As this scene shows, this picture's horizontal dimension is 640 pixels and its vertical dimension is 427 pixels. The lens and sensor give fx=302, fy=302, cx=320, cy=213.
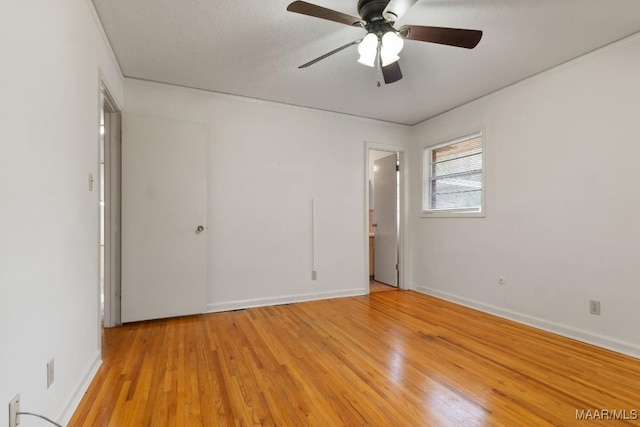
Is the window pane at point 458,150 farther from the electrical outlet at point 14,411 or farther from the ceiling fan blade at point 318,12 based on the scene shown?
the electrical outlet at point 14,411

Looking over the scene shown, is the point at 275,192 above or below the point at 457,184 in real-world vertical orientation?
below

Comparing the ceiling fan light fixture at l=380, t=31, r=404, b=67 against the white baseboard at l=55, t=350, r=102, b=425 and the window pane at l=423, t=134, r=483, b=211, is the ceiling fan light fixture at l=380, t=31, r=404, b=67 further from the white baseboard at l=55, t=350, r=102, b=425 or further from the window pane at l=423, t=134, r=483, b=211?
the white baseboard at l=55, t=350, r=102, b=425

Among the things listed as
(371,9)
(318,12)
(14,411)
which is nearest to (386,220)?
(371,9)

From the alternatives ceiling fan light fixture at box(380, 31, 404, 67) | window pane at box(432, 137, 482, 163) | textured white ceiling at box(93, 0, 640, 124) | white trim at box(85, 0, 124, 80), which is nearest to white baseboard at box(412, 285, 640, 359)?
window pane at box(432, 137, 482, 163)

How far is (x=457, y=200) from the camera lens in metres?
3.97

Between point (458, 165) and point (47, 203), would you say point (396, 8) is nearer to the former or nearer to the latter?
point (47, 203)

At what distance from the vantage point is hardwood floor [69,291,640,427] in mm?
1636

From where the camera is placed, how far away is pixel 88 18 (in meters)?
1.99

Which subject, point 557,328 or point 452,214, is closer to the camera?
point 557,328

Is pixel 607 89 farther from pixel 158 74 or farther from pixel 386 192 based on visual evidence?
pixel 158 74

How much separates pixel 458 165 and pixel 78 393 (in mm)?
4269

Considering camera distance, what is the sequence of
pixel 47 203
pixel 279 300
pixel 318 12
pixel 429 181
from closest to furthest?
pixel 47 203, pixel 318 12, pixel 279 300, pixel 429 181

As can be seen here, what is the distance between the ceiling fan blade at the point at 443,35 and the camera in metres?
1.79

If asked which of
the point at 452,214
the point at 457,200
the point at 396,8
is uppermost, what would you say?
the point at 396,8
